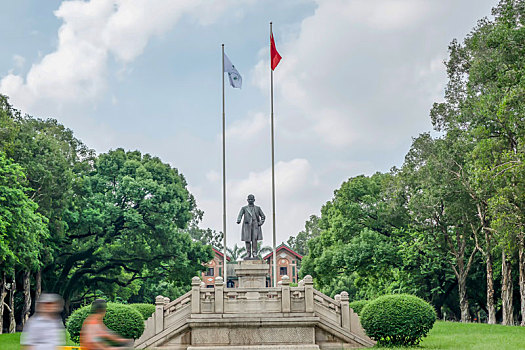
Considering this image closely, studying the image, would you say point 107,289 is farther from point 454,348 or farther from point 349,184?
point 454,348

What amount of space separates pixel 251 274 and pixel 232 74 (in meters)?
9.94

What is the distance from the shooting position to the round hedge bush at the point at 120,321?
1897 centimetres

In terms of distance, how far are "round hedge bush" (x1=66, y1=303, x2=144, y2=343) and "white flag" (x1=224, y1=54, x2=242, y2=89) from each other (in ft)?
40.8

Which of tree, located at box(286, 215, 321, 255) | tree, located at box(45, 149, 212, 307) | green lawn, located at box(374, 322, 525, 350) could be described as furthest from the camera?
tree, located at box(286, 215, 321, 255)

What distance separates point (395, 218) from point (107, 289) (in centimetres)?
2150

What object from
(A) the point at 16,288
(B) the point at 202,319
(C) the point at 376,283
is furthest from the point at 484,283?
(A) the point at 16,288

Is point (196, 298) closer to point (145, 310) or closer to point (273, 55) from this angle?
point (145, 310)

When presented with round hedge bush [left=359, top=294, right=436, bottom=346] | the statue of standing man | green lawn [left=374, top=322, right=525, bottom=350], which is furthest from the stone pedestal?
green lawn [left=374, top=322, right=525, bottom=350]

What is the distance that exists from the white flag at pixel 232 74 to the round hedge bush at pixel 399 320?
13.0 m

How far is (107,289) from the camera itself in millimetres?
43375

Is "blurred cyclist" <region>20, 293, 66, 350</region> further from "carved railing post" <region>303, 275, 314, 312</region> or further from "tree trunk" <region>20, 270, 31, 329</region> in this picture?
"tree trunk" <region>20, 270, 31, 329</region>

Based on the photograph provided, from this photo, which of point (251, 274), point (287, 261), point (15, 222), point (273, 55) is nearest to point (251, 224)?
point (251, 274)

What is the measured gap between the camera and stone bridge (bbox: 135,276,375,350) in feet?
65.4

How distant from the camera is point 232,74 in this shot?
27938mm
